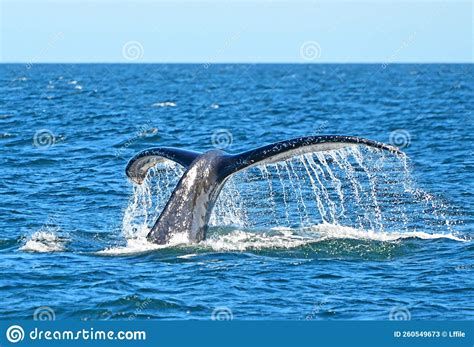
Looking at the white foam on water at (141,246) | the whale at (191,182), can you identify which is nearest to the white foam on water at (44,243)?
the white foam on water at (141,246)

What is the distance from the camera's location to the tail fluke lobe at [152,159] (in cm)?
1353

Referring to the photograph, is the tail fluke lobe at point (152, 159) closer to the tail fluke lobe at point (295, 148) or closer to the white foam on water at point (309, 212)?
the white foam on water at point (309, 212)

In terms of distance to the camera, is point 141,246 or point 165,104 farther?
point 165,104

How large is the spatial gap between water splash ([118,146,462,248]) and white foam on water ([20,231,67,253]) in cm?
103

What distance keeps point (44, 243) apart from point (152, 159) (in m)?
2.60

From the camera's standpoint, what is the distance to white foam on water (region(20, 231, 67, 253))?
14781mm

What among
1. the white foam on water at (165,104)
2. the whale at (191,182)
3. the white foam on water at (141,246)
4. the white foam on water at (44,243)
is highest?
the white foam on water at (165,104)

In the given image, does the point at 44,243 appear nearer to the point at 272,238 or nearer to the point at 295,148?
the point at 272,238

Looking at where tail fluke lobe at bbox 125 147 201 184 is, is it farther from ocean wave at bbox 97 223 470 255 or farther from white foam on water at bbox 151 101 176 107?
white foam on water at bbox 151 101 176 107

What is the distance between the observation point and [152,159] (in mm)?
13648

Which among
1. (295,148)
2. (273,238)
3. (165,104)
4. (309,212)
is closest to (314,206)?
(309,212)

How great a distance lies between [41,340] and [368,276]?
4.69 meters

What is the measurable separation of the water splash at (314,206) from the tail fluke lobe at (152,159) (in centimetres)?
48

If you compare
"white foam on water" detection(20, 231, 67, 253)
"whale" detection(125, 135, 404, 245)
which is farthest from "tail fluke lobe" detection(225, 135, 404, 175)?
"white foam on water" detection(20, 231, 67, 253)
